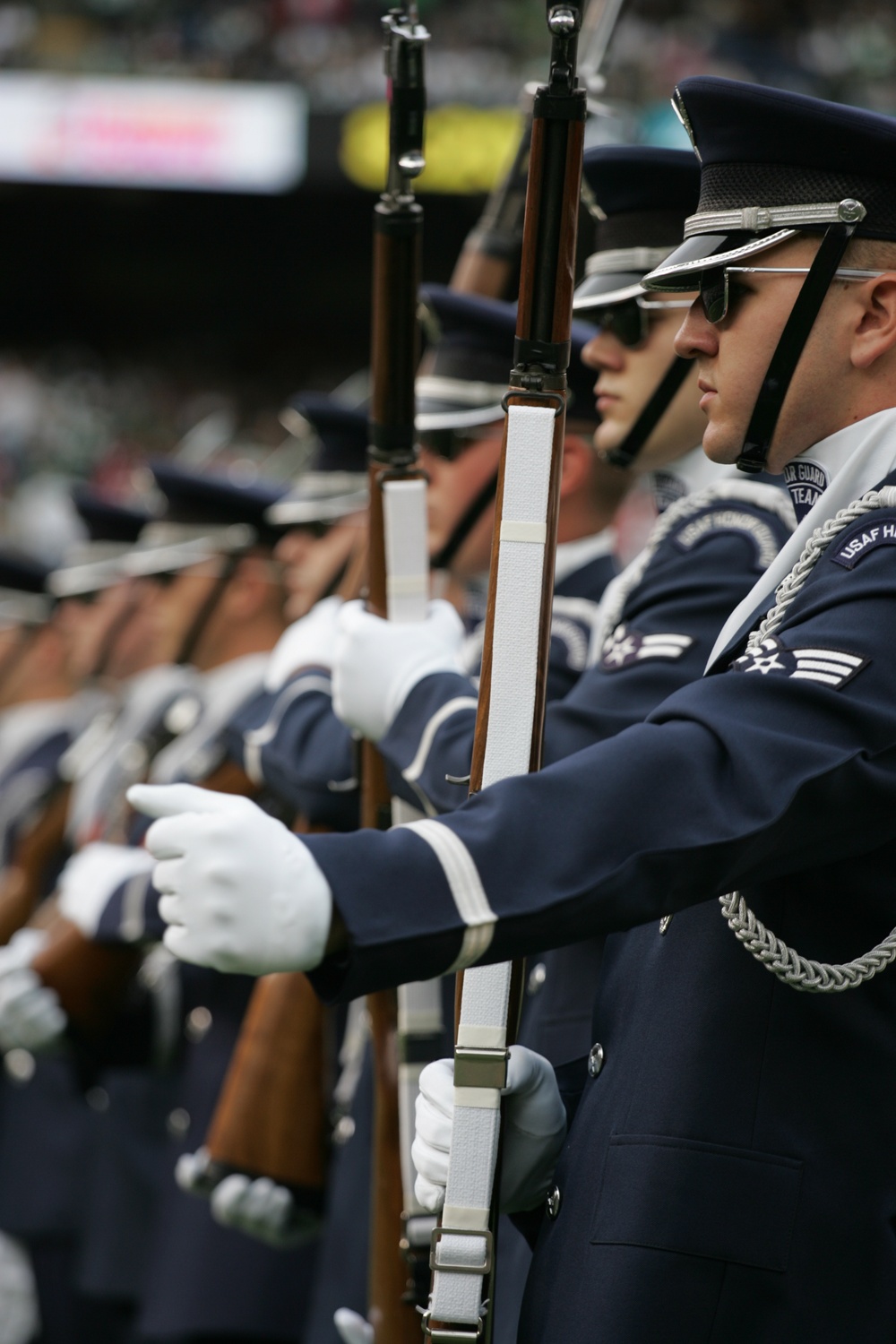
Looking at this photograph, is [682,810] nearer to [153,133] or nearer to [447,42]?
[153,133]

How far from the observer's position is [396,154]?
90.0 inches

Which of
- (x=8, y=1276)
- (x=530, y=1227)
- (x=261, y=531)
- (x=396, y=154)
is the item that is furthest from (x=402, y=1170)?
(x=8, y=1276)

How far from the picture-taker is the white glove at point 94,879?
4105 millimetres

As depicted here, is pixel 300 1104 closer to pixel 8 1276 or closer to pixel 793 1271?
pixel 793 1271

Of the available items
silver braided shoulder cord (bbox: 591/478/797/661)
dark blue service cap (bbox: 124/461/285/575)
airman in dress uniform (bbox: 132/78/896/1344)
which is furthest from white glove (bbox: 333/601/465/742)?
dark blue service cap (bbox: 124/461/285/575)

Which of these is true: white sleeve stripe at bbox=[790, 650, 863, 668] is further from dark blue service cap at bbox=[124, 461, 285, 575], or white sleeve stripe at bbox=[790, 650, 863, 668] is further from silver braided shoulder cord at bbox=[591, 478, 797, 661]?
dark blue service cap at bbox=[124, 461, 285, 575]

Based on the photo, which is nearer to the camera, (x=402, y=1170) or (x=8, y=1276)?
(x=402, y=1170)

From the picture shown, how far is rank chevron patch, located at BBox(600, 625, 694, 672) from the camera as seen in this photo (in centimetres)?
222

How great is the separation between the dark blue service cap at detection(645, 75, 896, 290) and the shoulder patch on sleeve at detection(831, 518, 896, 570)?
304mm

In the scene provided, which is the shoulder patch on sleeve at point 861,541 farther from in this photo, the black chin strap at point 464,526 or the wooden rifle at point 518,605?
the black chin strap at point 464,526

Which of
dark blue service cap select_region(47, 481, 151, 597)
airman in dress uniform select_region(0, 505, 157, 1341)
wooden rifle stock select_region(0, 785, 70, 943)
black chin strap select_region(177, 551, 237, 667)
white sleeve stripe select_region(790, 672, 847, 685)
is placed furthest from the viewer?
dark blue service cap select_region(47, 481, 151, 597)

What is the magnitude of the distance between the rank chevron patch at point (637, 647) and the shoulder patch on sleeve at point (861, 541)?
510mm

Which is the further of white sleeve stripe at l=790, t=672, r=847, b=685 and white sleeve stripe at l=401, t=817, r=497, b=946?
white sleeve stripe at l=790, t=672, r=847, b=685

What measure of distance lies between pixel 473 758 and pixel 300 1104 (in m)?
1.68
